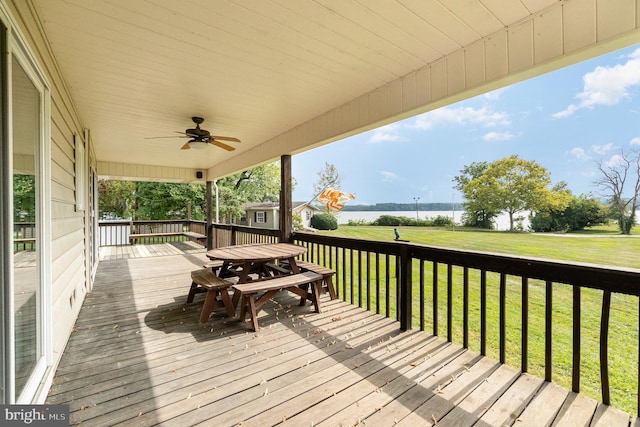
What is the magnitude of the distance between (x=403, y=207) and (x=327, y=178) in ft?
40.2

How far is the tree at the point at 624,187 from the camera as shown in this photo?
6392 mm

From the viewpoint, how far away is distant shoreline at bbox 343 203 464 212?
16.3 m

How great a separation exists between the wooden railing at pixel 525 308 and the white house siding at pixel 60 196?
8.46 ft

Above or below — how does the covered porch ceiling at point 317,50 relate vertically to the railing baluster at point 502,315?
above

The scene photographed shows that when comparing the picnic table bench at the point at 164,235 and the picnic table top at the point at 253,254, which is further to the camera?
the picnic table bench at the point at 164,235

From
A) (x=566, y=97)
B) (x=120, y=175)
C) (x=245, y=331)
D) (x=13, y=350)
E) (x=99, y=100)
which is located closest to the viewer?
(x=13, y=350)

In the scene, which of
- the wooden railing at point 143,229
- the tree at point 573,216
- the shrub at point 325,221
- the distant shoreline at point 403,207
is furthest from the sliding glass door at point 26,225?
the shrub at point 325,221

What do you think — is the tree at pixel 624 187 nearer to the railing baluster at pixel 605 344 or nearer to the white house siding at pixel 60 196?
the railing baluster at pixel 605 344

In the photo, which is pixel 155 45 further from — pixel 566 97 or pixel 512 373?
pixel 566 97

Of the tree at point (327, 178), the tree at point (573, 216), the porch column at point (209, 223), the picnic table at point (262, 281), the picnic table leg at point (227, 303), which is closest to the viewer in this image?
the picnic table at point (262, 281)

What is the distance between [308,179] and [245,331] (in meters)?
28.0

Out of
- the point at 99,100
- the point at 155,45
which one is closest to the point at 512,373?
the point at 155,45

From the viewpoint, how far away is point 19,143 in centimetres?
142

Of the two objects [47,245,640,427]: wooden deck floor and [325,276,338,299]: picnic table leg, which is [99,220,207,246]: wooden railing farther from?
[47,245,640,427]: wooden deck floor
